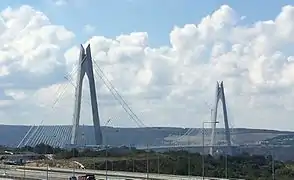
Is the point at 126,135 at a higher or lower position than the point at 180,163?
higher

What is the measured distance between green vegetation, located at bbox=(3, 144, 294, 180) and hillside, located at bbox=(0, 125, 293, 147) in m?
2.93

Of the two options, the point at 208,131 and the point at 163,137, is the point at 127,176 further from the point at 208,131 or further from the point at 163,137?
the point at 163,137

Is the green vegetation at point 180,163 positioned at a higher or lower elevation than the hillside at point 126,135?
lower

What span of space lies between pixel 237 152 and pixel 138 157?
30007 mm

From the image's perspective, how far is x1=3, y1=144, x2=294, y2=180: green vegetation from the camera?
84.1 m

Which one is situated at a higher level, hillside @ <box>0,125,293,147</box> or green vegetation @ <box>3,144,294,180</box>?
hillside @ <box>0,125,293,147</box>

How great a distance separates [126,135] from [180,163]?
47997 millimetres

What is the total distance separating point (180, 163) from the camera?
90.6 metres

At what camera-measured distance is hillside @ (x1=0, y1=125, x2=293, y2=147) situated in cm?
11150

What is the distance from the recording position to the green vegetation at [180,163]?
84.1 m

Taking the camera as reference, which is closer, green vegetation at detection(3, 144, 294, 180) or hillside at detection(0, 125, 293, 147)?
green vegetation at detection(3, 144, 294, 180)

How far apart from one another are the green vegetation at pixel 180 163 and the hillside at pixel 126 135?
2.93 metres

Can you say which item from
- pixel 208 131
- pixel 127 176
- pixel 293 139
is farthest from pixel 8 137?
pixel 127 176

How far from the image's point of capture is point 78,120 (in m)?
97.2
